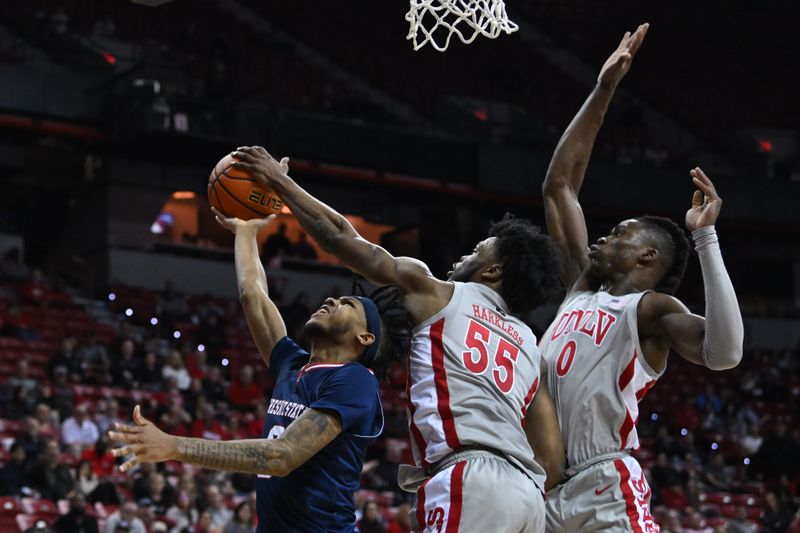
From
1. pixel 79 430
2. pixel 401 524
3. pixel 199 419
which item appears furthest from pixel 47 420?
pixel 401 524

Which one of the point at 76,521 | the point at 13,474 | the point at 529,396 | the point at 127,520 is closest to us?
the point at 529,396

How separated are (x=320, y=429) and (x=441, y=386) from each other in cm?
55

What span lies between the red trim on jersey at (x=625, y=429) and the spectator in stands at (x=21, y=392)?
29.2 feet

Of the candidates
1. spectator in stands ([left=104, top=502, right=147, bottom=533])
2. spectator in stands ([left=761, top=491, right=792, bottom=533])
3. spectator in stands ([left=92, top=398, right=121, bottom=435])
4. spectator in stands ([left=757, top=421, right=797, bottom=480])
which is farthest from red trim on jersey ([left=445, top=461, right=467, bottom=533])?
spectator in stands ([left=757, top=421, right=797, bottom=480])

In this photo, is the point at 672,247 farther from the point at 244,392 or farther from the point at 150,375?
the point at 244,392

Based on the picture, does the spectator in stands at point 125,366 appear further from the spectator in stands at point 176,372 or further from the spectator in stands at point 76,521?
the spectator in stands at point 76,521

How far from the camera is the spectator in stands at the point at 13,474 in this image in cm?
1059

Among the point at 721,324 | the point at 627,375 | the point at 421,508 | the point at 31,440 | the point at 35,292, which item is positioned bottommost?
the point at 31,440

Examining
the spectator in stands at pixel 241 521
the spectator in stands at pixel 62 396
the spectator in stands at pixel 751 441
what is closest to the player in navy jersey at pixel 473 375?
the spectator in stands at pixel 241 521

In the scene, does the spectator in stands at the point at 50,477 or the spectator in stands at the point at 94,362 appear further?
the spectator in stands at the point at 94,362

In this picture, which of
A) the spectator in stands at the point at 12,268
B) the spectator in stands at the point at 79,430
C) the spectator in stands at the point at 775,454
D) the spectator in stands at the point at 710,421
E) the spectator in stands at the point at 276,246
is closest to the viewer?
the spectator in stands at the point at 79,430

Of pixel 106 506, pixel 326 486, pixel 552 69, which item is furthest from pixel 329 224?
pixel 552 69

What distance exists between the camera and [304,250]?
22.2m

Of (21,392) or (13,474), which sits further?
(21,392)
